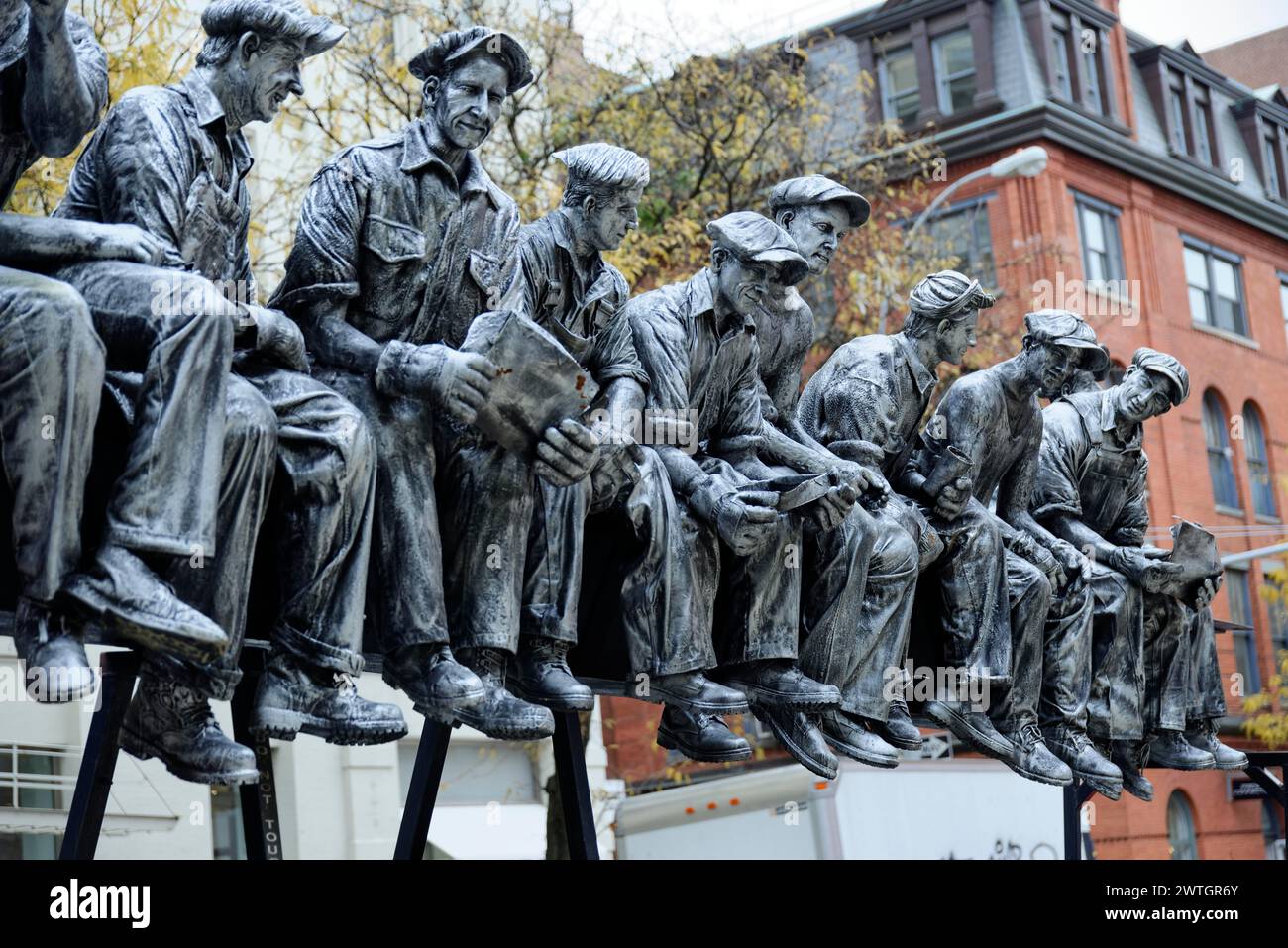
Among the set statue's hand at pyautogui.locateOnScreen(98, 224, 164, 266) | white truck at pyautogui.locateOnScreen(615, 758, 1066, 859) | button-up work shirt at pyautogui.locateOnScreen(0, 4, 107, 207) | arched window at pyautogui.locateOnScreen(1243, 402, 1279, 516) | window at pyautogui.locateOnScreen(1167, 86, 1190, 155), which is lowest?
white truck at pyautogui.locateOnScreen(615, 758, 1066, 859)

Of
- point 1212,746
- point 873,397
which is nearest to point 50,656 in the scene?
point 873,397

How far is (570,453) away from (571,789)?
4.41 feet

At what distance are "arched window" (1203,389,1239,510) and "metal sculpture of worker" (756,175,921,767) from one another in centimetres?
2414

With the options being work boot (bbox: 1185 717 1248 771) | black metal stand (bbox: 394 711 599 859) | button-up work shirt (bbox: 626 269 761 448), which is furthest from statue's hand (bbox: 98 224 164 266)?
work boot (bbox: 1185 717 1248 771)

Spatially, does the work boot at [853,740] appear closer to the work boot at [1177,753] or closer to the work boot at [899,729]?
the work boot at [899,729]

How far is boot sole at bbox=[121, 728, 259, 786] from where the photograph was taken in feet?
16.1

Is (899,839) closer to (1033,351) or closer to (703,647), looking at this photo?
(1033,351)

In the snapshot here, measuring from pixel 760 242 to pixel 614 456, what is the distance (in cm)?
129

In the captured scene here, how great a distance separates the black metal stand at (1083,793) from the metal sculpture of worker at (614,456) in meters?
3.18

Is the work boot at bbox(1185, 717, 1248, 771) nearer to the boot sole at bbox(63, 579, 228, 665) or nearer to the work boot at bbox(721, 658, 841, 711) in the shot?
the work boot at bbox(721, 658, 841, 711)

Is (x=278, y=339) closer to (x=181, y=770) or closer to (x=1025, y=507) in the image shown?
(x=181, y=770)

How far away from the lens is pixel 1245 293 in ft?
107

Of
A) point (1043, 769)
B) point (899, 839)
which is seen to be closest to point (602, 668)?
point (1043, 769)

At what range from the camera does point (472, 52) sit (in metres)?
5.83
